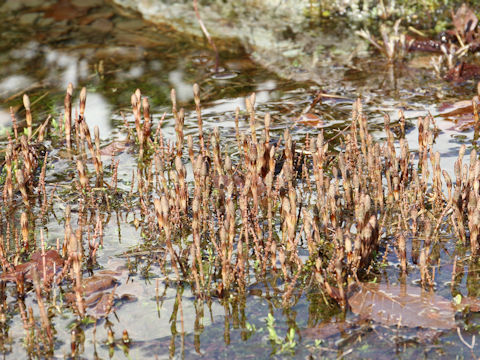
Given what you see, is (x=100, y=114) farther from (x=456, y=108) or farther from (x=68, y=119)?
(x=456, y=108)

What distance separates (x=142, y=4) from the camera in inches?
310

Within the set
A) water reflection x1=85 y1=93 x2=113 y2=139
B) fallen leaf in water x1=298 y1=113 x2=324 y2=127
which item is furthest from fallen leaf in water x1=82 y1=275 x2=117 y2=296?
fallen leaf in water x1=298 y1=113 x2=324 y2=127

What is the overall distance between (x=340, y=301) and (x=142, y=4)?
6069 millimetres

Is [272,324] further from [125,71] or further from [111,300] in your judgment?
[125,71]

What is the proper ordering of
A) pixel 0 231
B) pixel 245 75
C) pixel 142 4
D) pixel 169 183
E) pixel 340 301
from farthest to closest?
pixel 142 4 → pixel 245 75 → pixel 169 183 → pixel 0 231 → pixel 340 301

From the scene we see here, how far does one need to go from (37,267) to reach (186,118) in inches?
94.9

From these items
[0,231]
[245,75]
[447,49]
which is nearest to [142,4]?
Answer: [245,75]

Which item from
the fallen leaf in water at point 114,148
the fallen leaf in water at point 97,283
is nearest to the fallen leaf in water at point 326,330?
the fallen leaf in water at point 97,283

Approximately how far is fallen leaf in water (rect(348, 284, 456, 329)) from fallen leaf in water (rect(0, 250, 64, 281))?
1.52 meters

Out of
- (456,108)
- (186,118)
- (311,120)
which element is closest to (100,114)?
(186,118)

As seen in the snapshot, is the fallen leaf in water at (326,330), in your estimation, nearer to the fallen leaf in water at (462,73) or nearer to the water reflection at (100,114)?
the water reflection at (100,114)

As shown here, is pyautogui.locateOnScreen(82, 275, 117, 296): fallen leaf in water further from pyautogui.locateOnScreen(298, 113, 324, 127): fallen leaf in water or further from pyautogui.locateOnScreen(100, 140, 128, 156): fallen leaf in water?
→ pyautogui.locateOnScreen(298, 113, 324, 127): fallen leaf in water

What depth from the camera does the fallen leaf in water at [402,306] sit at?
2.71 meters

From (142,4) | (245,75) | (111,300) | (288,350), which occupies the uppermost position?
(142,4)
